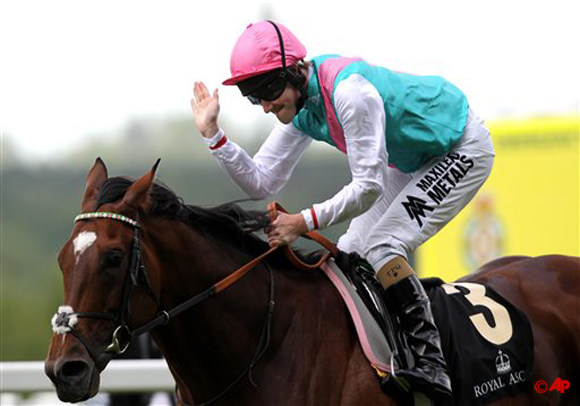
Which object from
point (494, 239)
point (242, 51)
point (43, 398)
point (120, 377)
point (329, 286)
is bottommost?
point (494, 239)

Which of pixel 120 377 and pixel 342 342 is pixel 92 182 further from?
pixel 120 377

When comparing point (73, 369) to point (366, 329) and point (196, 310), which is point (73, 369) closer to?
point (196, 310)

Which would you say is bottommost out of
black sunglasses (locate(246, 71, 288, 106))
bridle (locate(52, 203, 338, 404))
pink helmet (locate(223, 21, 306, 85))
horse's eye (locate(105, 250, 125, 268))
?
bridle (locate(52, 203, 338, 404))

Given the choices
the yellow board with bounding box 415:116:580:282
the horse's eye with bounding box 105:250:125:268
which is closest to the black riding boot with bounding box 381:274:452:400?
the horse's eye with bounding box 105:250:125:268

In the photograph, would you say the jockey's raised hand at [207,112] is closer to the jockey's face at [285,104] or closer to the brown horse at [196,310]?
the jockey's face at [285,104]

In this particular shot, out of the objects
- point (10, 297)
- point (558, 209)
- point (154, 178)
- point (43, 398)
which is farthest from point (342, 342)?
point (10, 297)

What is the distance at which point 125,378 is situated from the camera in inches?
253

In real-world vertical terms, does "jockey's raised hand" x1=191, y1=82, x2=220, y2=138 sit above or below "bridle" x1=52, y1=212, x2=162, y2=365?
above

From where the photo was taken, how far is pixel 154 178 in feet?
12.8

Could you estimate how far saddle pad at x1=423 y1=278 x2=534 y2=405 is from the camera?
14.2ft

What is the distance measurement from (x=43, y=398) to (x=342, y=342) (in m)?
3.60

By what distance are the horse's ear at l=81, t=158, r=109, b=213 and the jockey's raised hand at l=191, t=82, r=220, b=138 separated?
0.54 metres

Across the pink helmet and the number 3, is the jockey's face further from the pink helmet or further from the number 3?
the number 3

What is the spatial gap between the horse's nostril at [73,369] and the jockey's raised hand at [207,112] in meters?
1.29
